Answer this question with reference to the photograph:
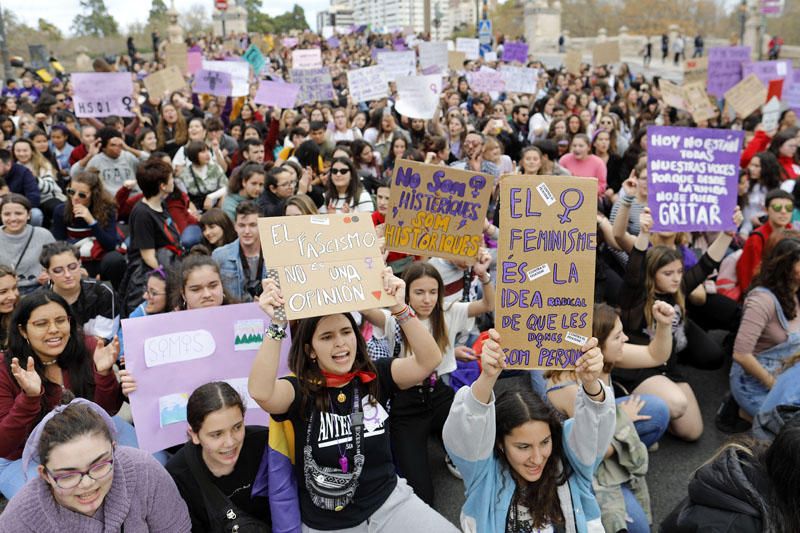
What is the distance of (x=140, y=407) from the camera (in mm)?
3502

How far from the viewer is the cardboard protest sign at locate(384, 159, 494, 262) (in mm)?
4207

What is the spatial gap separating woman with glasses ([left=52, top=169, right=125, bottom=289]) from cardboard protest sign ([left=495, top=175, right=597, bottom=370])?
15.2ft

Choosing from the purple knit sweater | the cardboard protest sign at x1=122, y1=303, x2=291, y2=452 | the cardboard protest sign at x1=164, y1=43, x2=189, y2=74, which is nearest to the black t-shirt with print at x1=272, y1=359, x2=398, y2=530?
the purple knit sweater

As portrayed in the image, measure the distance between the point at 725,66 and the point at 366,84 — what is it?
6.49 metres

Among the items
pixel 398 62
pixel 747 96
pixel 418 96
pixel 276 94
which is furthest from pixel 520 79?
pixel 276 94

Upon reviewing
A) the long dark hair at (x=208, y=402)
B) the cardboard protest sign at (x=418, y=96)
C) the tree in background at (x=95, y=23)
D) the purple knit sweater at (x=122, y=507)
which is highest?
the tree in background at (x=95, y=23)

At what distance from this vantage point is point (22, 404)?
332cm

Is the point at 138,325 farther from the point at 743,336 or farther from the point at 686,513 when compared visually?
the point at 743,336

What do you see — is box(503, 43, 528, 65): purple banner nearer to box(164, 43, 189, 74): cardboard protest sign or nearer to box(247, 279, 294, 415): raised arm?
box(164, 43, 189, 74): cardboard protest sign

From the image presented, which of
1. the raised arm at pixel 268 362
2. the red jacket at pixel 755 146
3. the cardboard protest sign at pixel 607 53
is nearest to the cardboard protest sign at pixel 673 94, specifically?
the red jacket at pixel 755 146

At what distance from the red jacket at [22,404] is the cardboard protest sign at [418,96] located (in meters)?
7.32

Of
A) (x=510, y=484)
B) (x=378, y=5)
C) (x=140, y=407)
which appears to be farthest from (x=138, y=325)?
(x=378, y=5)

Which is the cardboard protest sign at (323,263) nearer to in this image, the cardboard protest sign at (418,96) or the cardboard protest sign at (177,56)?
the cardboard protest sign at (418,96)

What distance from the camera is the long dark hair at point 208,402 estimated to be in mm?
2969
